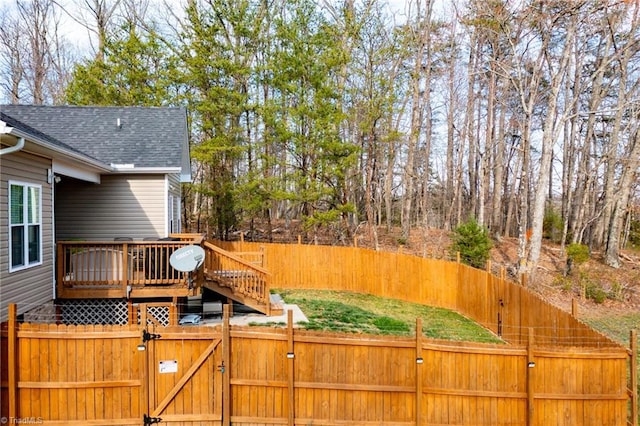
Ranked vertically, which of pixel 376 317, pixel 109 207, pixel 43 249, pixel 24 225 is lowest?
pixel 376 317

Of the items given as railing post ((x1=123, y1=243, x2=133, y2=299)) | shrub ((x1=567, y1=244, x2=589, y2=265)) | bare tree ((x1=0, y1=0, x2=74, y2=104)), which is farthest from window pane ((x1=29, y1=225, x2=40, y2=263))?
bare tree ((x1=0, y1=0, x2=74, y2=104))

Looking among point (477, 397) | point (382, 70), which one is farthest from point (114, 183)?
point (382, 70)

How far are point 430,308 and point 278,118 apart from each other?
10731mm

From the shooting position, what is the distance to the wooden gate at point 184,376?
18.2ft

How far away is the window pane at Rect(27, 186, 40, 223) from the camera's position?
7.13 m

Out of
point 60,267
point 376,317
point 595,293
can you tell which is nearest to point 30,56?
point 60,267

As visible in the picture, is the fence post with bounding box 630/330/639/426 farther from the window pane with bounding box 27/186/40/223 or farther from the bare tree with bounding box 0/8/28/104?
the bare tree with bounding box 0/8/28/104

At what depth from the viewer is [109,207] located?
10.7m

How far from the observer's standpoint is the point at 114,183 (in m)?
10.7

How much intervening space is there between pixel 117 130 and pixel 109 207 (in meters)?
→ 2.68

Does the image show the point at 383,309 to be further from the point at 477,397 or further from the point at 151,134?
the point at 151,134

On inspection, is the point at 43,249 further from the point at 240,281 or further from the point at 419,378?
the point at 419,378

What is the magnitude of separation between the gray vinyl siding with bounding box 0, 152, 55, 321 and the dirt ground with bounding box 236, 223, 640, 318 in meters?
10.3

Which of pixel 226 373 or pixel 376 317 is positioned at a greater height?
pixel 226 373
